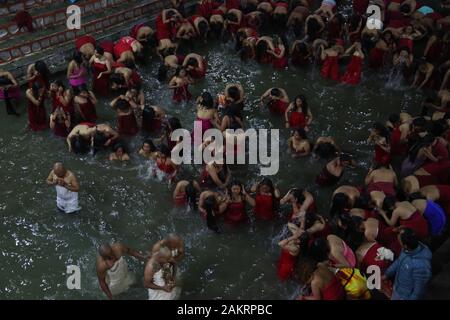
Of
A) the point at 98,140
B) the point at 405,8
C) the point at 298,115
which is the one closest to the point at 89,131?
the point at 98,140

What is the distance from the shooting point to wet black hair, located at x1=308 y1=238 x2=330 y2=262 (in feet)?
20.5

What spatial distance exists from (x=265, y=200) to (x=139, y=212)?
185 cm

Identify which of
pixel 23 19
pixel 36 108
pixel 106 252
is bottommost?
pixel 106 252

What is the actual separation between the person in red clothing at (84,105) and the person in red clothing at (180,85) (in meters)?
1.41

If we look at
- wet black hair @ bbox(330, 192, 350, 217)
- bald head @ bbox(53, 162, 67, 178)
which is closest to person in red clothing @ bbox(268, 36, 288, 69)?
wet black hair @ bbox(330, 192, 350, 217)

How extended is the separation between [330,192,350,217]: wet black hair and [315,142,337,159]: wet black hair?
57.0 inches

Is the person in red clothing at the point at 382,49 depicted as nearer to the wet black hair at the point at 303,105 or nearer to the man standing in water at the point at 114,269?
the wet black hair at the point at 303,105

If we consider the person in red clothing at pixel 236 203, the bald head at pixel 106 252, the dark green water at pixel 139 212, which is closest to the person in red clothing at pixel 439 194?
the dark green water at pixel 139 212

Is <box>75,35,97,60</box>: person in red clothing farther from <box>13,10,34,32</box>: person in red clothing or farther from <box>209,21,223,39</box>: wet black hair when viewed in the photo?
<box>209,21,223,39</box>: wet black hair

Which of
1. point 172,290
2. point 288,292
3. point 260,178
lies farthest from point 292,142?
point 172,290

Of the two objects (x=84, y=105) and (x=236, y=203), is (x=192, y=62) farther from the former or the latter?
(x=236, y=203)

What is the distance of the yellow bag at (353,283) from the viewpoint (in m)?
5.78

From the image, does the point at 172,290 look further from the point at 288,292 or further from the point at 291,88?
the point at 291,88

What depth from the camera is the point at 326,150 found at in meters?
8.36
